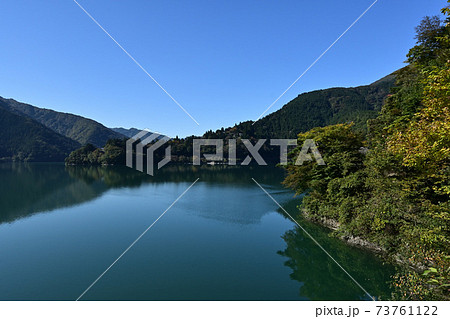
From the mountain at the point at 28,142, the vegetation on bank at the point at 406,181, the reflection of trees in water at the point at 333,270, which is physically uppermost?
the mountain at the point at 28,142

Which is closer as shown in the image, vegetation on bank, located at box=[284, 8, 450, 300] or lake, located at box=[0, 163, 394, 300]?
vegetation on bank, located at box=[284, 8, 450, 300]

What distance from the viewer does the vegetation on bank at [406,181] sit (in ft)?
24.4

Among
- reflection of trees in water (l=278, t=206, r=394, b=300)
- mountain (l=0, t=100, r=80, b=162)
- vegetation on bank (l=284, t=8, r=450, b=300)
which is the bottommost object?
reflection of trees in water (l=278, t=206, r=394, b=300)

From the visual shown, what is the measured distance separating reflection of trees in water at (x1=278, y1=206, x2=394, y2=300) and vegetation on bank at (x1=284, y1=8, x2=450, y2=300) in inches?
34.2

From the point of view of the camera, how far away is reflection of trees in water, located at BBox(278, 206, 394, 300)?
1112 centimetres

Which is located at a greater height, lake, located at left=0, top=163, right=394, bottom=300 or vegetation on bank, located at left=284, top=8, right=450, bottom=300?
vegetation on bank, located at left=284, top=8, right=450, bottom=300

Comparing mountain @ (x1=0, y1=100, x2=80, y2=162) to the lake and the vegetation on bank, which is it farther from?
the vegetation on bank

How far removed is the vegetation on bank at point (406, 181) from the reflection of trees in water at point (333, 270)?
34.2 inches

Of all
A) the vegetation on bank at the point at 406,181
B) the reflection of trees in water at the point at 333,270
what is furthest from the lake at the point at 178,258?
the vegetation on bank at the point at 406,181

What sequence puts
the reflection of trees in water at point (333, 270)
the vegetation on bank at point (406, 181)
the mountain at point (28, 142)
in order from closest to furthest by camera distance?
the vegetation on bank at point (406, 181) < the reflection of trees in water at point (333, 270) < the mountain at point (28, 142)

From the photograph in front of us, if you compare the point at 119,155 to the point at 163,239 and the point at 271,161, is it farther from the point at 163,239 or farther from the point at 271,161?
the point at 163,239

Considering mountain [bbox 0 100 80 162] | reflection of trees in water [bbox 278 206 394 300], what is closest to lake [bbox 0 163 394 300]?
reflection of trees in water [bbox 278 206 394 300]

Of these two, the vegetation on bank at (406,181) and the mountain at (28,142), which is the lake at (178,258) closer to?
the vegetation on bank at (406,181)

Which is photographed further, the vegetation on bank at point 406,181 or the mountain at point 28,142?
the mountain at point 28,142
